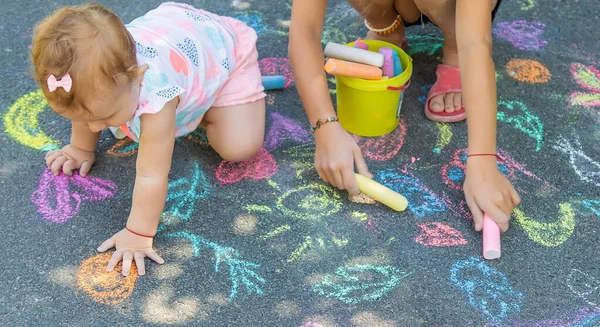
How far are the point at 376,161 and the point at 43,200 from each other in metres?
1.01

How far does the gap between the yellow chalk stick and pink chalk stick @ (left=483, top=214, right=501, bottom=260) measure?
23 centimetres

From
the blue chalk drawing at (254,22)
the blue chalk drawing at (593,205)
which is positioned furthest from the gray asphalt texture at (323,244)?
the blue chalk drawing at (254,22)

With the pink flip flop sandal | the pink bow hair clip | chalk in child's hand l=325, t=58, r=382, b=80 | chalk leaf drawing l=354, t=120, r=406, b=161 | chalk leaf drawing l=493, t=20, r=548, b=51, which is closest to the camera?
the pink bow hair clip

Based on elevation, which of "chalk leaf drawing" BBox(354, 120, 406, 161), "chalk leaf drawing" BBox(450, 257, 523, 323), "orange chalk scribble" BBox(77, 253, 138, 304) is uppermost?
"chalk leaf drawing" BBox(354, 120, 406, 161)

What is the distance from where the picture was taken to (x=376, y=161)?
6.88ft

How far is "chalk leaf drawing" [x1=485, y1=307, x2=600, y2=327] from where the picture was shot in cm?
161

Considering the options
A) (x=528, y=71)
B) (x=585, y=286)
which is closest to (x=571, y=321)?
(x=585, y=286)

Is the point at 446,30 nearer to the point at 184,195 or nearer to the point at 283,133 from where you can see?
the point at 283,133

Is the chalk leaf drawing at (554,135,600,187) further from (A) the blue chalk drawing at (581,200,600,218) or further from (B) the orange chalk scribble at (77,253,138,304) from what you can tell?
(B) the orange chalk scribble at (77,253,138,304)

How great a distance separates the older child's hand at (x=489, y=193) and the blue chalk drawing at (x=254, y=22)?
1.20 metres

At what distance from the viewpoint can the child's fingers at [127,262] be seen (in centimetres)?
173

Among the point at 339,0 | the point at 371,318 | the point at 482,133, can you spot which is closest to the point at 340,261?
the point at 371,318

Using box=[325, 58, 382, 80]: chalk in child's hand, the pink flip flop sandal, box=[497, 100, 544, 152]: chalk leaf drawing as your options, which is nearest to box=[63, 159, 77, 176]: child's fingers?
box=[325, 58, 382, 80]: chalk in child's hand

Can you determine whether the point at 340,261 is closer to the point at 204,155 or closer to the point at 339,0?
the point at 204,155
